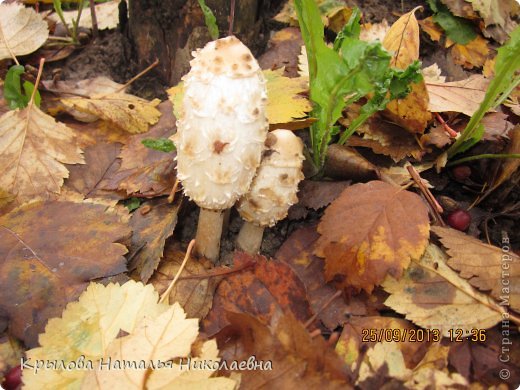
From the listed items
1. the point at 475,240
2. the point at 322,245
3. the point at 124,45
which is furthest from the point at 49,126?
the point at 475,240

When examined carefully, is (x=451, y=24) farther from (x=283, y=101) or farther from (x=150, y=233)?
(x=150, y=233)

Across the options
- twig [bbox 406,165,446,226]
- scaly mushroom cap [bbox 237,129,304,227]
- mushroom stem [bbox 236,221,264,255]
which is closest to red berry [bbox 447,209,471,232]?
twig [bbox 406,165,446,226]

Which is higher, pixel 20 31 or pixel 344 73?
pixel 344 73

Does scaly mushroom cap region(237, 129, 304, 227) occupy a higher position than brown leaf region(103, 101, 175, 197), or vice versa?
scaly mushroom cap region(237, 129, 304, 227)

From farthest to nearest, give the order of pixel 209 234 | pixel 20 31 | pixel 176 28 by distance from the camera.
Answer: pixel 20 31 → pixel 176 28 → pixel 209 234

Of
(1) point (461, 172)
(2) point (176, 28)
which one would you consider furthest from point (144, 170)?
(1) point (461, 172)

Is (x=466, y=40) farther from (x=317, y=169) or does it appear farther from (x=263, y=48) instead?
(x=317, y=169)

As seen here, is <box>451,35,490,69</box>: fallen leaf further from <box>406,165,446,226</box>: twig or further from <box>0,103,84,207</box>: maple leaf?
<box>0,103,84,207</box>: maple leaf

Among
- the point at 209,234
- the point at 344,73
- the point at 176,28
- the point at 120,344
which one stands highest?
the point at 344,73
